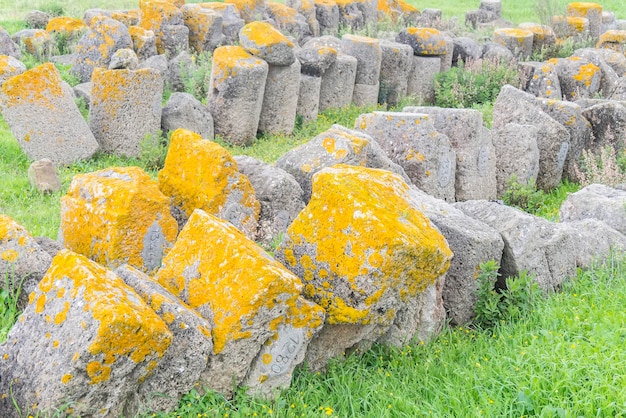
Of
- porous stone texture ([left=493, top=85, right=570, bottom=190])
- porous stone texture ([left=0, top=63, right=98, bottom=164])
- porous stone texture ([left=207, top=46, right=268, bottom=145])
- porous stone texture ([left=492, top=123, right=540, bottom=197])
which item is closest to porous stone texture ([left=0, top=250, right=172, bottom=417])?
porous stone texture ([left=0, top=63, right=98, bottom=164])

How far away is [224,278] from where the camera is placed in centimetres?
420

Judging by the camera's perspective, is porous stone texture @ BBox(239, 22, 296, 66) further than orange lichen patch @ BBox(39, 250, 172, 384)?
Yes

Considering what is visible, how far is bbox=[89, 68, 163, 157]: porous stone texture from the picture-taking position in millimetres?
9000

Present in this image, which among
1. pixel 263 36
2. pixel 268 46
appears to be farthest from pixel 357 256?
pixel 263 36

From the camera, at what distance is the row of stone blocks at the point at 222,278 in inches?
145

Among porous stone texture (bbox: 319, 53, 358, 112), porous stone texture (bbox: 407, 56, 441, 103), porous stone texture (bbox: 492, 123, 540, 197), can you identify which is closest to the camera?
porous stone texture (bbox: 492, 123, 540, 197)

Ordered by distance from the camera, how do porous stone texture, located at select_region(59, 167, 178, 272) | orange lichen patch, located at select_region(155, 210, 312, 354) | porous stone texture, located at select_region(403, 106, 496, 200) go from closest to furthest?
1. orange lichen patch, located at select_region(155, 210, 312, 354)
2. porous stone texture, located at select_region(59, 167, 178, 272)
3. porous stone texture, located at select_region(403, 106, 496, 200)

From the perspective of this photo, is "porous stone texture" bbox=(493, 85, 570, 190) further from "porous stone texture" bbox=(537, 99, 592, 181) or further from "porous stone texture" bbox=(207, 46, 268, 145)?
"porous stone texture" bbox=(207, 46, 268, 145)

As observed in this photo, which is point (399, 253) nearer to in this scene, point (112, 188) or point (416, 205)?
point (416, 205)

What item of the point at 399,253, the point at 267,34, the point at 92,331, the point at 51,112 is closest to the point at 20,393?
the point at 92,331

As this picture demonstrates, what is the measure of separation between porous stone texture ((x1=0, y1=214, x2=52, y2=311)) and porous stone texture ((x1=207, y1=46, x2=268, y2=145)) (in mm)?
5749

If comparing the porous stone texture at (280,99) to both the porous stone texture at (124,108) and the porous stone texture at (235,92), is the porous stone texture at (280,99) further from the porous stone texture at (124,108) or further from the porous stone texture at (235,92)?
the porous stone texture at (124,108)

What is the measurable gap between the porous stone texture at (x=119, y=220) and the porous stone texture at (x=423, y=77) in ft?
31.7

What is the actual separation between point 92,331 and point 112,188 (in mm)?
1803
